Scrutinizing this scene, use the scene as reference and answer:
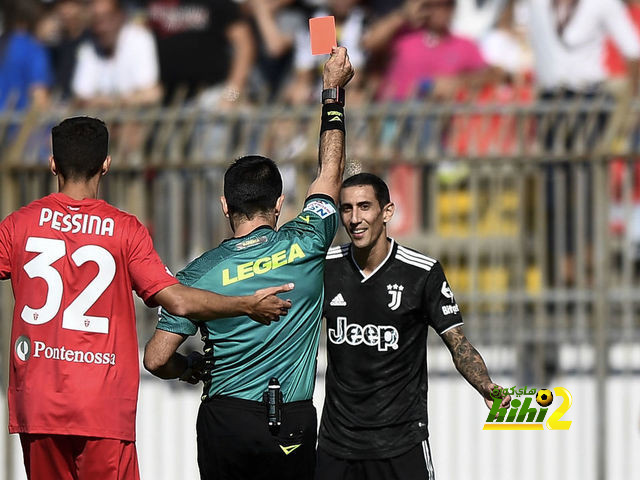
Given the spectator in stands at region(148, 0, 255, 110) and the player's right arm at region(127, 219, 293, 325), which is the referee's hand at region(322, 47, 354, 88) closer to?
the player's right arm at region(127, 219, 293, 325)

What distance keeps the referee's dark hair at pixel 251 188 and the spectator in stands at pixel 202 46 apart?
7774 millimetres

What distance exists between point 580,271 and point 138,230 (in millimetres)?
4381

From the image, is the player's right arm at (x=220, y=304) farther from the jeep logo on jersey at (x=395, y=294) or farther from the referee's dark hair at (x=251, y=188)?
the jeep logo on jersey at (x=395, y=294)

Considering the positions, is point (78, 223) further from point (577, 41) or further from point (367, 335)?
point (577, 41)

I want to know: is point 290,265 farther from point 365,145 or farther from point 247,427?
point 365,145

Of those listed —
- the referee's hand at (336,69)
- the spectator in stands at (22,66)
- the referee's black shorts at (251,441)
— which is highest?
the spectator in stands at (22,66)

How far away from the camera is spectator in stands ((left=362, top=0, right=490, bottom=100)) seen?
1234 cm

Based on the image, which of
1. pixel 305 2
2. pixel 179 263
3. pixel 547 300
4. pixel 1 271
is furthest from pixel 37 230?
pixel 305 2

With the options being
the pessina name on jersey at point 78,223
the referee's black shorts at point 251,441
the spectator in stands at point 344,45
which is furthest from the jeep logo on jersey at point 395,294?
the spectator in stands at point 344,45

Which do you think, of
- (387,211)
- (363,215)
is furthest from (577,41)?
(363,215)

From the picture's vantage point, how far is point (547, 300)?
8.70 meters

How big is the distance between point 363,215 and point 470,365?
0.98 meters

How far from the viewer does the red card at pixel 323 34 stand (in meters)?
5.48

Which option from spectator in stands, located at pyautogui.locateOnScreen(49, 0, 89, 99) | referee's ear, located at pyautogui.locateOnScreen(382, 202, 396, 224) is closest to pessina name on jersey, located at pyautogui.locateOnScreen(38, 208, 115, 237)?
referee's ear, located at pyautogui.locateOnScreen(382, 202, 396, 224)
